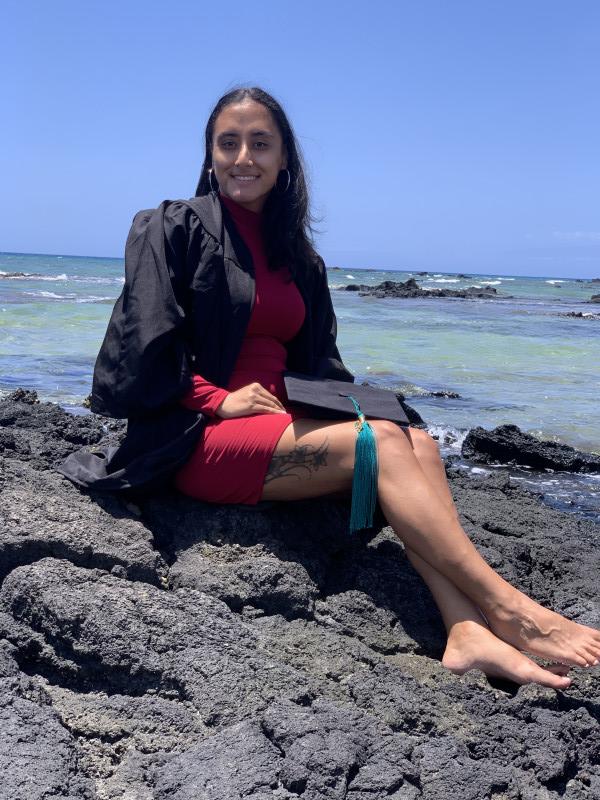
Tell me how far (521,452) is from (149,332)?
553 centimetres

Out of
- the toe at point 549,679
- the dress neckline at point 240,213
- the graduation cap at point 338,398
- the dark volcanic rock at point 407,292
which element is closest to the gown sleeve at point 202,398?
the graduation cap at point 338,398

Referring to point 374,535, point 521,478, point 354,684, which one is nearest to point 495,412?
point 521,478

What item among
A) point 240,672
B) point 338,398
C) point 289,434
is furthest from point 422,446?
point 240,672

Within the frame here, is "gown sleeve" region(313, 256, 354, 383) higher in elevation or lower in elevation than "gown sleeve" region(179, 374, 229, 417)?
higher

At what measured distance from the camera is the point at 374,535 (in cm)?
358

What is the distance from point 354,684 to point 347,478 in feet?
2.67

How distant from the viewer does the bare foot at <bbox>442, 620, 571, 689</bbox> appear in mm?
2826

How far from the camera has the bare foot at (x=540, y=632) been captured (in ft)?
9.76

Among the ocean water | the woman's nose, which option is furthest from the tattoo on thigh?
the ocean water

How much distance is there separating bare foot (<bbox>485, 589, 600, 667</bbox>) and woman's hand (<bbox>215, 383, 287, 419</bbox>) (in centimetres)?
105

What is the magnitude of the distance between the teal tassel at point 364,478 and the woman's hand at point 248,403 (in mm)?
374

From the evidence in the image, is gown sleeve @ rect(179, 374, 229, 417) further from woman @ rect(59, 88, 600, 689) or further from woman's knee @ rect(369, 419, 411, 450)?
woman's knee @ rect(369, 419, 411, 450)

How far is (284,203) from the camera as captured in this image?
12.4 ft

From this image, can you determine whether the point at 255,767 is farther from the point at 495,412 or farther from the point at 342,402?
the point at 495,412
